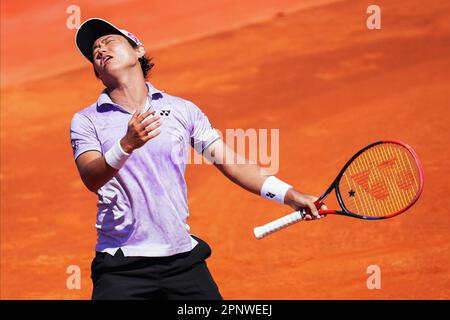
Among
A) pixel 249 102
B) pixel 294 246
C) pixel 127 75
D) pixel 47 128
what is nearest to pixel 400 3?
pixel 249 102

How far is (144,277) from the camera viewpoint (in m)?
4.56

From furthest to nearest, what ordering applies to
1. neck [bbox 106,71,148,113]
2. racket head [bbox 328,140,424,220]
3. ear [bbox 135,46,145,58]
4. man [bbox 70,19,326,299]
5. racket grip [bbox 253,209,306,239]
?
racket head [bbox 328,140,424,220] < ear [bbox 135,46,145,58] < racket grip [bbox 253,209,306,239] < neck [bbox 106,71,148,113] < man [bbox 70,19,326,299]

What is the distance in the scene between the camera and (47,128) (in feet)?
36.0

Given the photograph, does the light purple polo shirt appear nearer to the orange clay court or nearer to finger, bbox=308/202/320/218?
finger, bbox=308/202/320/218

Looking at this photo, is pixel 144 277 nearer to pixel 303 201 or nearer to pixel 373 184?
pixel 303 201

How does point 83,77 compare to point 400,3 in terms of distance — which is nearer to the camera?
point 83,77

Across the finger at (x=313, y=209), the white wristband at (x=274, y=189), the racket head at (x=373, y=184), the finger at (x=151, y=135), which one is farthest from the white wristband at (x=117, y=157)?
the racket head at (x=373, y=184)

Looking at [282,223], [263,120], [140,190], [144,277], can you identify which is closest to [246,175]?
[282,223]

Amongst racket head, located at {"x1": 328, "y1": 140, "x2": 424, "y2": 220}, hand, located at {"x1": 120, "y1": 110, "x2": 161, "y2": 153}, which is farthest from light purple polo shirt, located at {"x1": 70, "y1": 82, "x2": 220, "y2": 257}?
racket head, located at {"x1": 328, "y1": 140, "x2": 424, "y2": 220}

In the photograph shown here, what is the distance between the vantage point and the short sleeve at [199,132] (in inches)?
189

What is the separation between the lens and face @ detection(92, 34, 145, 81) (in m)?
4.74

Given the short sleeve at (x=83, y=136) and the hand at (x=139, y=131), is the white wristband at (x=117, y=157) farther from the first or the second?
the short sleeve at (x=83, y=136)
